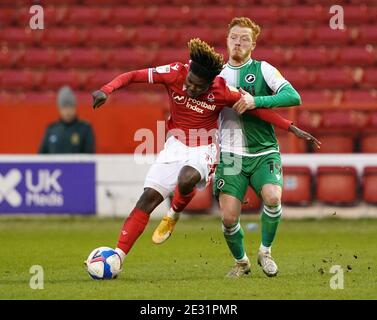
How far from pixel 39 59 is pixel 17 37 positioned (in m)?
0.72

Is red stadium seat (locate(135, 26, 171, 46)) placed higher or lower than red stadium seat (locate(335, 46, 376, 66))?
higher

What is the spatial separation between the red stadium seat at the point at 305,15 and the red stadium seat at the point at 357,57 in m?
0.85

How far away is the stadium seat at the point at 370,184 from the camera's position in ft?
50.2

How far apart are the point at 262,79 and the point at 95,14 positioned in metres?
11.1

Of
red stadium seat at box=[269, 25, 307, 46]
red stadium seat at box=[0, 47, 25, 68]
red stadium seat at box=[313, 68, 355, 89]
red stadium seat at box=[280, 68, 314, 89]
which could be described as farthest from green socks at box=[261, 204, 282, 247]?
red stadium seat at box=[0, 47, 25, 68]

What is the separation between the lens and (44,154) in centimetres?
1578

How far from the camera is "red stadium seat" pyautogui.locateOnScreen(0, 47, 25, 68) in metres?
19.5

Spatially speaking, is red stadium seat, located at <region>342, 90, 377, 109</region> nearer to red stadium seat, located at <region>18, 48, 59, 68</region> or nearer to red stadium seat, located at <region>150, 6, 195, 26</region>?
red stadium seat, located at <region>150, 6, 195, 26</region>

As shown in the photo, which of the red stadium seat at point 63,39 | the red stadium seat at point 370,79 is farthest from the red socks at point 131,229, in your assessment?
the red stadium seat at point 63,39

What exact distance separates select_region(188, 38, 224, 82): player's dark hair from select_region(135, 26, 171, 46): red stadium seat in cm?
1052

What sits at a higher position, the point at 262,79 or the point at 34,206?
the point at 262,79

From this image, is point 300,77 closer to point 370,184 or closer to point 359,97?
point 359,97
